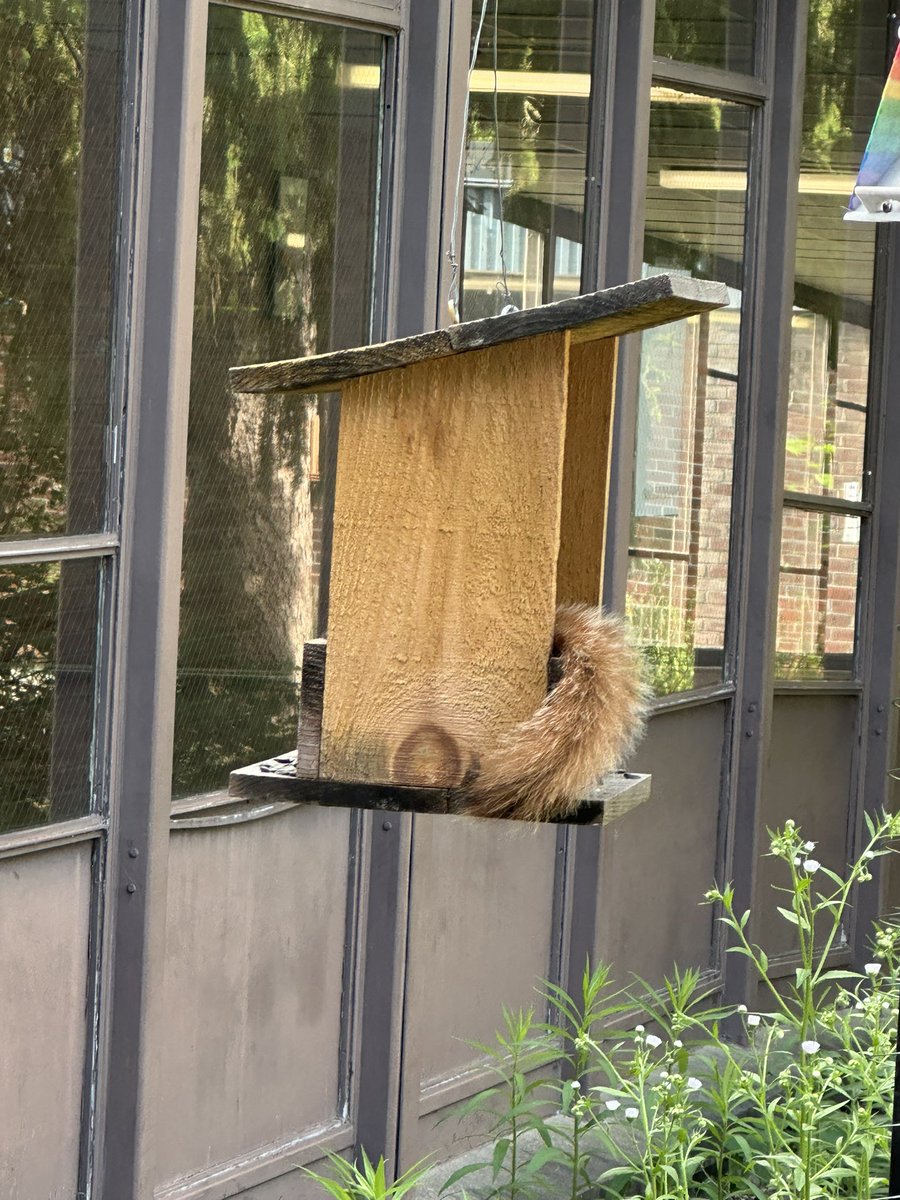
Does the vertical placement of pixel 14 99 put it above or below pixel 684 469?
above

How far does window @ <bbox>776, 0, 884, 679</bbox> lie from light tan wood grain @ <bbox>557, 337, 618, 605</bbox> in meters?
3.74

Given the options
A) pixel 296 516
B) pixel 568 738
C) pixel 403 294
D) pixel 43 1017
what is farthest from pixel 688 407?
pixel 568 738

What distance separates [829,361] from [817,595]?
33.2 inches

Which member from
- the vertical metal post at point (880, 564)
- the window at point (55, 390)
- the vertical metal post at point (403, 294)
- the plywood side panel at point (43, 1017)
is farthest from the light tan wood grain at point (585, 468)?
the vertical metal post at point (880, 564)

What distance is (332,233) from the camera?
13.0 feet

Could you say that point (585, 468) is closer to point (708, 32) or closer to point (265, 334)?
point (265, 334)

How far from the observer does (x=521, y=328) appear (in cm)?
185

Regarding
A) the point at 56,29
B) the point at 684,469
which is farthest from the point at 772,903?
the point at 56,29

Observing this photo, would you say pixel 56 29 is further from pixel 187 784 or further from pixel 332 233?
pixel 187 784

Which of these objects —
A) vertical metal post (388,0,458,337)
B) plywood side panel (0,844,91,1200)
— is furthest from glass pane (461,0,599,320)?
plywood side panel (0,844,91,1200)

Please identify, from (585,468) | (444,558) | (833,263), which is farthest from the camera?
(833,263)

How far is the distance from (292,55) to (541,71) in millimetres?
1053

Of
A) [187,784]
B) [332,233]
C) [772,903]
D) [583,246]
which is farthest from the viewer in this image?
[772,903]

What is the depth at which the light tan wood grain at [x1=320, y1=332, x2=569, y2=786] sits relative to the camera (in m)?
1.92
